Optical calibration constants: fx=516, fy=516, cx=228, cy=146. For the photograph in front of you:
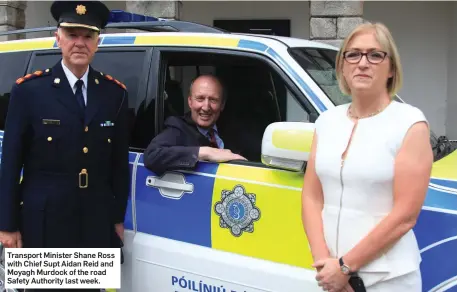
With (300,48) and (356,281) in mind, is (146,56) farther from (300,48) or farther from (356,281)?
(356,281)

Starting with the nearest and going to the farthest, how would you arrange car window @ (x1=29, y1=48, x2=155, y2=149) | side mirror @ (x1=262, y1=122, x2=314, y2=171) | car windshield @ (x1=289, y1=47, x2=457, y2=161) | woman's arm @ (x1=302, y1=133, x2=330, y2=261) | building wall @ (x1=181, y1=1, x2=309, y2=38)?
woman's arm @ (x1=302, y1=133, x2=330, y2=261)
side mirror @ (x1=262, y1=122, x2=314, y2=171)
car windshield @ (x1=289, y1=47, x2=457, y2=161)
car window @ (x1=29, y1=48, x2=155, y2=149)
building wall @ (x1=181, y1=1, x2=309, y2=38)

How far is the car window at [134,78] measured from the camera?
2.74 meters

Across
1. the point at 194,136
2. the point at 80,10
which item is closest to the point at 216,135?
the point at 194,136

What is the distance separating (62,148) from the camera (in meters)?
2.23

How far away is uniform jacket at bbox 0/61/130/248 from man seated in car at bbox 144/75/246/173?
27cm

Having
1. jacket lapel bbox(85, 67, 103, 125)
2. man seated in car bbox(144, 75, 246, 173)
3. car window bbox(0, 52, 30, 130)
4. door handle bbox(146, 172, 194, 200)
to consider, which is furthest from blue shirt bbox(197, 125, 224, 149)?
car window bbox(0, 52, 30, 130)

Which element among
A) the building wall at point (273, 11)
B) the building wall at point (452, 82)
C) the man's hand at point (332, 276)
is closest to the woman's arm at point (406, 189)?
the man's hand at point (332, 276)

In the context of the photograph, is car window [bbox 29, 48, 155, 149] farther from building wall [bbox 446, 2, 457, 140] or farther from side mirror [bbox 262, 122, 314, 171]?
building wall [bbox 446, 2, 457, 140]

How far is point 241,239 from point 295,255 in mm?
275

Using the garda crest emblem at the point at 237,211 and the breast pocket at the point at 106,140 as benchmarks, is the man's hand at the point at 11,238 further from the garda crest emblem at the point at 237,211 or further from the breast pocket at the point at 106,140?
the garda crest emblem at the point at 237,211

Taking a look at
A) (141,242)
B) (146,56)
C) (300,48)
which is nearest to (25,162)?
(141,242)

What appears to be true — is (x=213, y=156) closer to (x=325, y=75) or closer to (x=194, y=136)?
(x=194, y=136)

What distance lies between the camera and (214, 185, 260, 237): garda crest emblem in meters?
2.31

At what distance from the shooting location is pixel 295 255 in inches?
86.4
